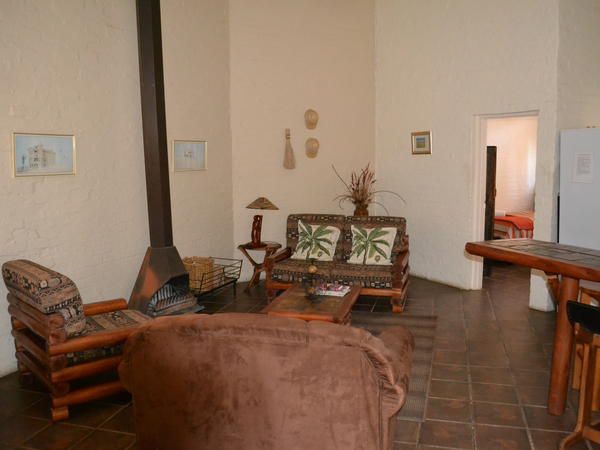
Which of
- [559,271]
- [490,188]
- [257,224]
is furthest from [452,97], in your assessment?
[559,271]

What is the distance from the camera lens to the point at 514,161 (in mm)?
9172

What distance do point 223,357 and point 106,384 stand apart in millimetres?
1805

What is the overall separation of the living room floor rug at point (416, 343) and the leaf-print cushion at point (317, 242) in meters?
0.89

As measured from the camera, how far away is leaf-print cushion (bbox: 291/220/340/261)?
621cm

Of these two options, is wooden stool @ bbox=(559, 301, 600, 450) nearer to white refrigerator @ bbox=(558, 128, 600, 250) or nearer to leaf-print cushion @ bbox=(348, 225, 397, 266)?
Result: white refrigerator @ bbox=(558, 128, 600, 250)

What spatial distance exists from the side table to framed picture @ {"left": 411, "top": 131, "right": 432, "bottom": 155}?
2.22m

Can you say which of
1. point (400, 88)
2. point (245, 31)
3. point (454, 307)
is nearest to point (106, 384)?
point (454, 307)

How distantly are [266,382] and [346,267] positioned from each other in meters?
3.77

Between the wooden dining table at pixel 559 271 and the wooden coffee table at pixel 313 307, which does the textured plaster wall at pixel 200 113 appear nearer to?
the wooden coffee table at pixel 313 307

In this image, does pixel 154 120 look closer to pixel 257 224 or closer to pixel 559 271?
pixel 257 224

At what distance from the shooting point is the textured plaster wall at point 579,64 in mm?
5320

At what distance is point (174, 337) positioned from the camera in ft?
7.32

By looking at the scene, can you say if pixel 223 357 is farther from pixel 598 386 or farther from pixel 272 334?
pixel 598 386

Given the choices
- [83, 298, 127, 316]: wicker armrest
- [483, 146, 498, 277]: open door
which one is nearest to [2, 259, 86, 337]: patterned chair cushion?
[83, 298, 127, 316]: wicker armrest
